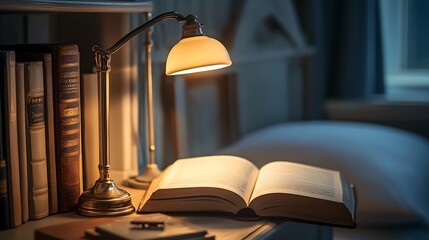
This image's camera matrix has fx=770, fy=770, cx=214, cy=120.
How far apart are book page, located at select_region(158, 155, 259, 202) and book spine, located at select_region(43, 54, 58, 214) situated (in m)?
0.17

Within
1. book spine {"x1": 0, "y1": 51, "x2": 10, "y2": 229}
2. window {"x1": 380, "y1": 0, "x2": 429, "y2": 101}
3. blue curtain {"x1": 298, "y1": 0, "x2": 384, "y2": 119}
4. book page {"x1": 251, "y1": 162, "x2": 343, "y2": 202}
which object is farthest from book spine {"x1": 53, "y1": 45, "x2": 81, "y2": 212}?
window {"x1": 380, "y1": 0, "x2": 429, "y2": 101}

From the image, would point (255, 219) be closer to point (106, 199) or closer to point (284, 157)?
point (106, 199)

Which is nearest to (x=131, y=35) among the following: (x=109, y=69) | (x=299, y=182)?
(x=109, y=69)

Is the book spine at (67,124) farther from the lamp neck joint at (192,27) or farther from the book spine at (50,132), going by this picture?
the lamp neck joint at (192,27)

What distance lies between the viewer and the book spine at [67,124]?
1.20m

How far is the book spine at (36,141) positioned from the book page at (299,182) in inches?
13.2

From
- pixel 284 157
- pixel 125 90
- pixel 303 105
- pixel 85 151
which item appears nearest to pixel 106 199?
pixel 85 151

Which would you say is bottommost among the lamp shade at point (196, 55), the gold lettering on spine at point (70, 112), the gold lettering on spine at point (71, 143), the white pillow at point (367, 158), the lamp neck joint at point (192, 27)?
the white pillow at point (367, 158)

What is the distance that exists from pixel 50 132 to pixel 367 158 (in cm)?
104

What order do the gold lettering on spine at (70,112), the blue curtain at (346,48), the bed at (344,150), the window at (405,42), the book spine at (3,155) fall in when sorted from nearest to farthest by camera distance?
1. the book spine at (3,155)
2. the gold lettering on spine at (70,112)
3. the bed at (344,150)
4. the blue curtain at (346,48)
5. the window at (405,42)

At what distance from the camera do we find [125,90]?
1534mm

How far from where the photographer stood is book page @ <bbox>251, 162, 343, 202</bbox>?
4.12ft

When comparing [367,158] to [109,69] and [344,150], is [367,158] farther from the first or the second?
[109,69]

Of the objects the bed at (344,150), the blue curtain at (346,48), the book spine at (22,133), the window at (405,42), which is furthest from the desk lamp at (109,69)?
the window at (405,42)
